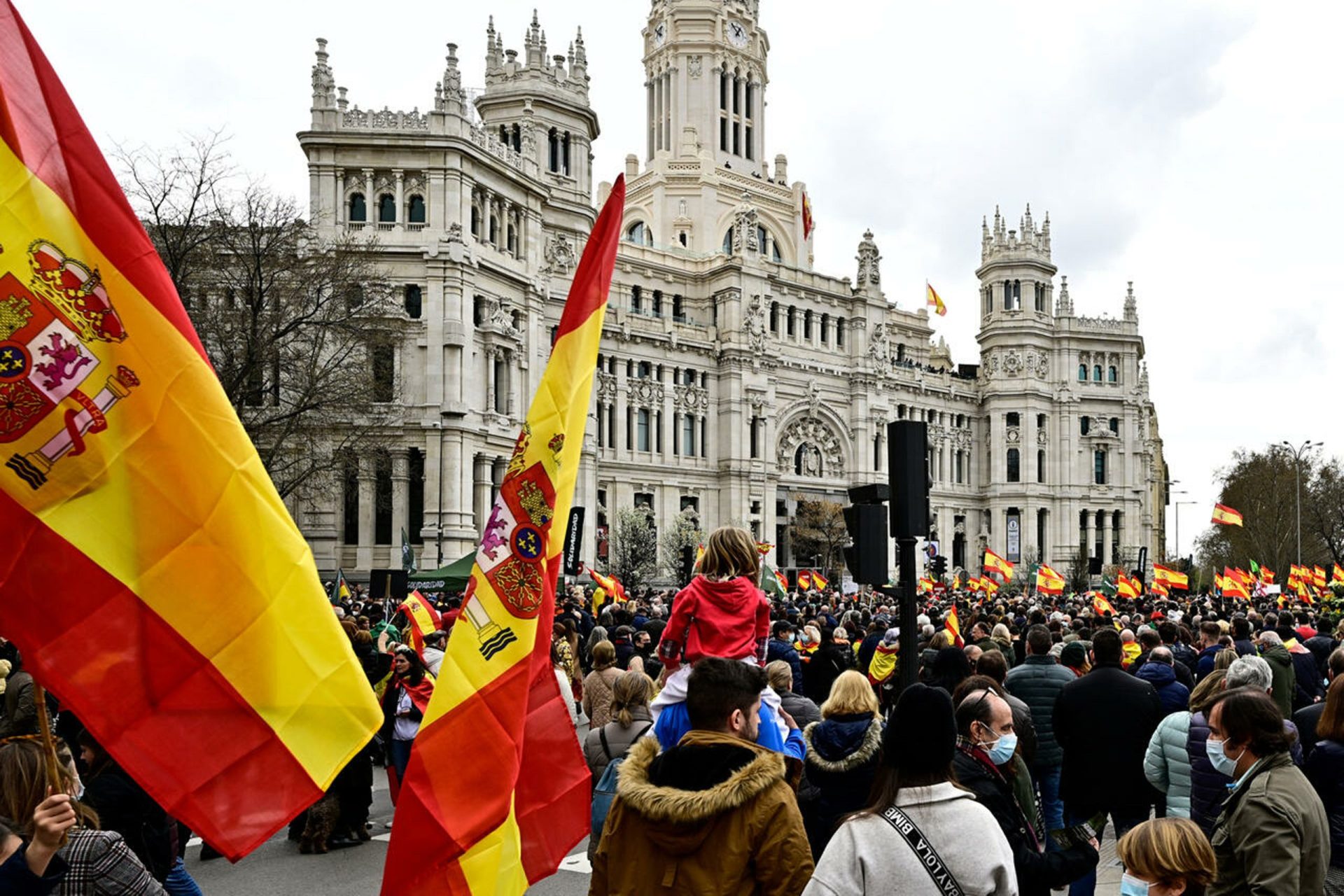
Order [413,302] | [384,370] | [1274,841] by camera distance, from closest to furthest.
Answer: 1. [1274,841]
2. [384,370]
3. [413,302]

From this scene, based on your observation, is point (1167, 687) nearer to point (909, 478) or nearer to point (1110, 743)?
point (1110, 743)

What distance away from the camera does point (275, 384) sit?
32594mm

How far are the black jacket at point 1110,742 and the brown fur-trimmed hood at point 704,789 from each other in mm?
4532

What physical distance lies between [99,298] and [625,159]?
76.1 metres


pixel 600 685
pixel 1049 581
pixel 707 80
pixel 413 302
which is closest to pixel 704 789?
pixel 600 685

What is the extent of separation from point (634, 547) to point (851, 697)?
46417 mm

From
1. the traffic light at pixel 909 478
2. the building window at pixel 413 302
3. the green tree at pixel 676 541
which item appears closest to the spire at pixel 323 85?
the building window at pixel 413 302

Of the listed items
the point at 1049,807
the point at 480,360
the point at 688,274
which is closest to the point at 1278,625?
the point at 1049,807

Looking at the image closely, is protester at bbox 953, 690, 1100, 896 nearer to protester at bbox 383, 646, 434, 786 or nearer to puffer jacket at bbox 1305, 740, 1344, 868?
puffer jacket at bbox 1305, 740, 1344, 868

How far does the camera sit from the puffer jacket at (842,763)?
18.9 ft

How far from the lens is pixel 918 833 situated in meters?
3.30

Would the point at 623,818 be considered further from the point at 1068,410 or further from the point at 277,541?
the point at 1068,410

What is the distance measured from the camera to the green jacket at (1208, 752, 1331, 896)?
163 inches

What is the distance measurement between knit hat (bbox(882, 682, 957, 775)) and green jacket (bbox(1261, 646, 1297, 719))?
713cm
